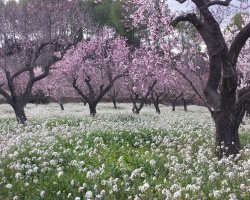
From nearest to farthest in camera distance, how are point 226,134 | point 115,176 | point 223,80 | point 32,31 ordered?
1. point 115,176
2. point 223,80
3. point 226,134
4. point 32,31

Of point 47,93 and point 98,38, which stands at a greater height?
point 98,38

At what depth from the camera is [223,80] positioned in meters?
9.56

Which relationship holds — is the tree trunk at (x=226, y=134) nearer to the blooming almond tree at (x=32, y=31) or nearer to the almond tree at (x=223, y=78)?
the almond tree at (x=223, y=78)

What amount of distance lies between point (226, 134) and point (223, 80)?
166 cm

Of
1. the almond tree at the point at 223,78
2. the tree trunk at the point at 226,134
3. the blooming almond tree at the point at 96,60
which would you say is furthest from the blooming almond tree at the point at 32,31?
the tree trunk at the point at 226,134

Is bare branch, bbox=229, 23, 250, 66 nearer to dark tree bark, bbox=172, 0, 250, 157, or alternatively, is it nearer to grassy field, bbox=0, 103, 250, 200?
dark tree bark, bbox=172, 0, 250, 157

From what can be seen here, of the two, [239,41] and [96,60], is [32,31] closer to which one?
[96,60]

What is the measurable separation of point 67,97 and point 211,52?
4567 centimetres

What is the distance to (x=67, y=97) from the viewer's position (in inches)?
2148

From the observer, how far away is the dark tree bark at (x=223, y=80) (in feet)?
31.0

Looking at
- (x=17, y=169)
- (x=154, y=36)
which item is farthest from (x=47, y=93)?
(x=17, y=169)

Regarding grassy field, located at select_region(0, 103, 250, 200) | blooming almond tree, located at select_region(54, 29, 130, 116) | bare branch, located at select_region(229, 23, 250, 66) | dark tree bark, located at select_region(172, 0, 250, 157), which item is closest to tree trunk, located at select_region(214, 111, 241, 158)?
dark tree bark, located at select_region(172, 0, 250, 157)

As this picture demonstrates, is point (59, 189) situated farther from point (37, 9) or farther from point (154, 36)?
point (37, 9)

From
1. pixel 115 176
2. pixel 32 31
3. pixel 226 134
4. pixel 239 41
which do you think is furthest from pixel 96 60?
pixel 115 176
